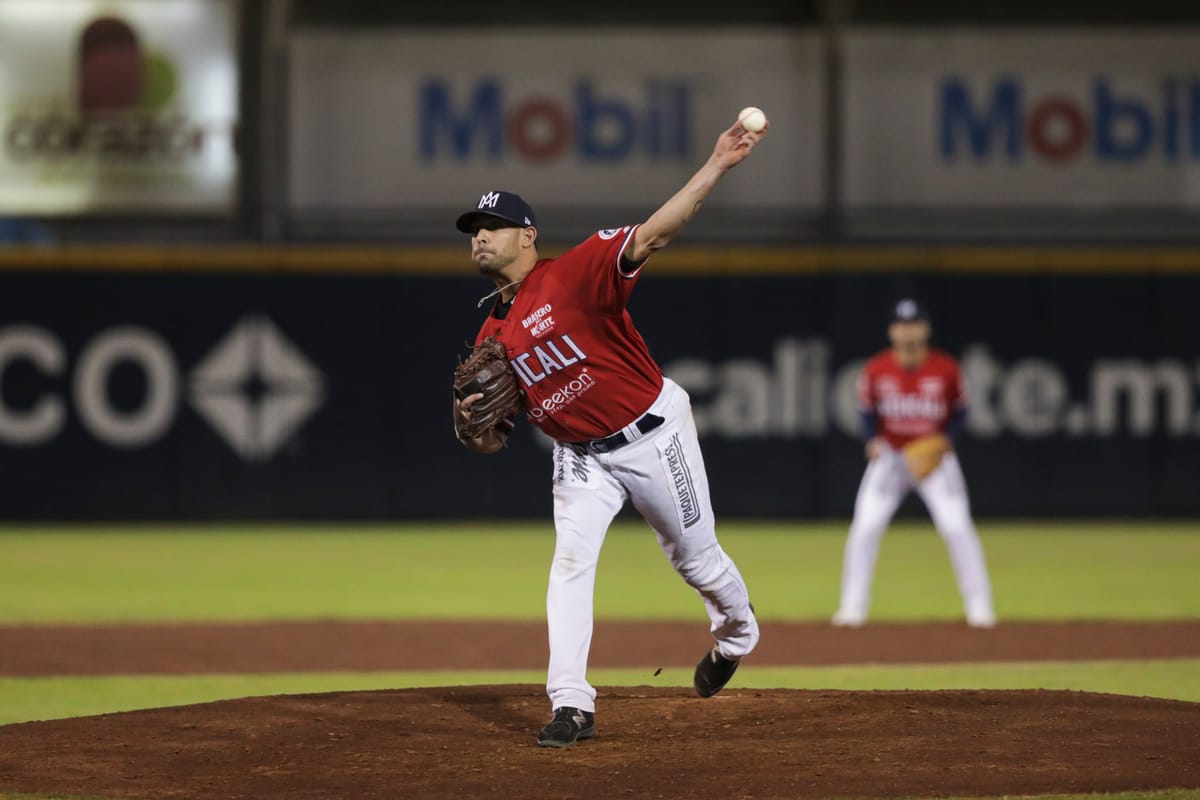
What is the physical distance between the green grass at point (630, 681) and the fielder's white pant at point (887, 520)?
154 centimetres

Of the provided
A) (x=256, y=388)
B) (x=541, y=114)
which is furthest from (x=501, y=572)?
(x=541, y=114)

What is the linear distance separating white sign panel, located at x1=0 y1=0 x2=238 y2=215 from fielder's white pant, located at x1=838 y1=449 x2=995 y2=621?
1118 centimetres

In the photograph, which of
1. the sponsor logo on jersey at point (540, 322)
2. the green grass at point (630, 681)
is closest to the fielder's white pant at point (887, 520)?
the green grass at point (630, 681)

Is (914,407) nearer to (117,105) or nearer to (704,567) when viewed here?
(704,567)

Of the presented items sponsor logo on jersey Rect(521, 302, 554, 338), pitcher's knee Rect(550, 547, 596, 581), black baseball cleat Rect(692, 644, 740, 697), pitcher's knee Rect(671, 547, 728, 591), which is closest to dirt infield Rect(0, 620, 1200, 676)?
black baseball cleat Rect(692, 644, 740, 697)

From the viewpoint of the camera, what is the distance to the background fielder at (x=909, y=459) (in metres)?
10.1

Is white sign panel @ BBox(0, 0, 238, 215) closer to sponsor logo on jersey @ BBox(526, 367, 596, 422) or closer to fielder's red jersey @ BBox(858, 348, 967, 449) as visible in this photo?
fielder's red jersey @ BBox(858, 348, 967, 449)

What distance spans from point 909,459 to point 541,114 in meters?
10.7

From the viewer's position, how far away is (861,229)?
66.0ft

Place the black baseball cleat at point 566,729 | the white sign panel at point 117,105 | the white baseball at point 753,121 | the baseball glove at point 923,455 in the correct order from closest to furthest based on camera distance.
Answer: the white baseball at point 753,121 < the black baseball cleat at point 566,729 < the baseball glove at point 923,455 < the white sign panel at point 117,105

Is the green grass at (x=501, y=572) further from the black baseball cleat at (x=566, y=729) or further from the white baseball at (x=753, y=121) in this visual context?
the white baseball at (x=753, y=121)

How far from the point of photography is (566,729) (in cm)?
582

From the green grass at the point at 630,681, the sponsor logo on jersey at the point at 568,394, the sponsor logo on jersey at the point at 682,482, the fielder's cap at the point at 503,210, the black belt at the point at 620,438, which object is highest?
the fielder's cap at the point at 503,210

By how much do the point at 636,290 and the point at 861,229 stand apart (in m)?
3.81
